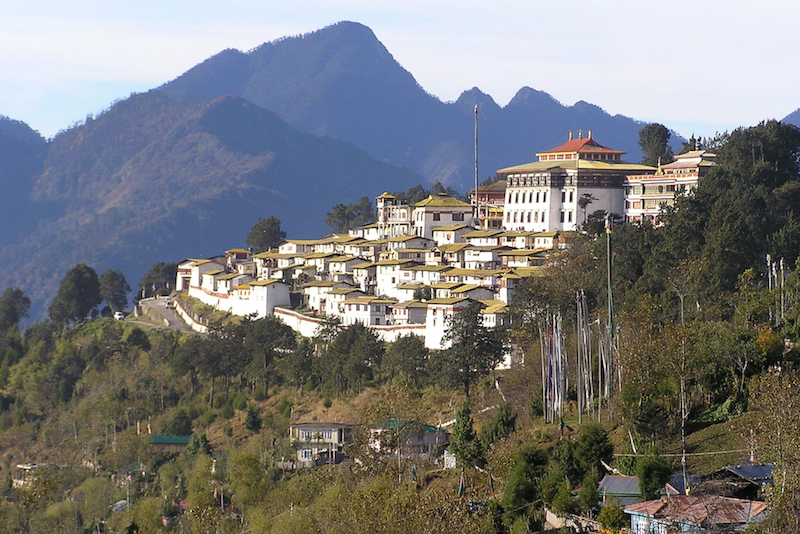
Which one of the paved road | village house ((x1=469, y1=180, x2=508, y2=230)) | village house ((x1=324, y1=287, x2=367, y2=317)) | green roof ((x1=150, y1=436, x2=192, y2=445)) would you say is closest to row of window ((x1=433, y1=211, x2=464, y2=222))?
village house ((x1=469, y1=180, x2=508, y2=230))

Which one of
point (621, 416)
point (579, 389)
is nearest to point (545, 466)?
A: point (621, 416)

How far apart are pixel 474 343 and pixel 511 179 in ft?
66.6

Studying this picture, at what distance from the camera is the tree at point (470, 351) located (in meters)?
49.6

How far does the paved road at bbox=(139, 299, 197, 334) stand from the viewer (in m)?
76.6

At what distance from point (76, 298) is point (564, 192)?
116 feet

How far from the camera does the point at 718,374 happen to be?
114ft

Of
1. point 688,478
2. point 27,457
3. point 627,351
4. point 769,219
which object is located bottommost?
point 27,457

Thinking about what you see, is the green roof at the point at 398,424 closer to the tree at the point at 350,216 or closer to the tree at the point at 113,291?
the tree at the point at 350,216

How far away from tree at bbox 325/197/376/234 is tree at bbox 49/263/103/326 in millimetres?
16986

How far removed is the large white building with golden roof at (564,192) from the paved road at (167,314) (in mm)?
20631

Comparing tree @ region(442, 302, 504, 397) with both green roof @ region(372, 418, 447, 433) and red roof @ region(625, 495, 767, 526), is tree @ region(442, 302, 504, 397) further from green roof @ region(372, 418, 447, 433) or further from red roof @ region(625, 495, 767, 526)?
red roof @ region(625, 495, 767, 526)

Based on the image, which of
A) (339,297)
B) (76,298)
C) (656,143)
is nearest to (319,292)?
(339,297)

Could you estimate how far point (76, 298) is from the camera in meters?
84.6

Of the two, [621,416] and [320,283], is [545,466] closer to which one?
[621,416]
